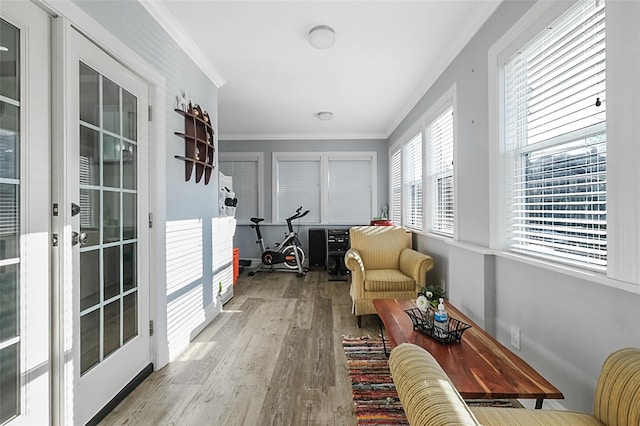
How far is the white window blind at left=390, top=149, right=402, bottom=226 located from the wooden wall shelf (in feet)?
9.78

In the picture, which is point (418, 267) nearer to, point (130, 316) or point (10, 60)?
point (130, 316)

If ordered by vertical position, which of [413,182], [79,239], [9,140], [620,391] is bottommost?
[620,391]

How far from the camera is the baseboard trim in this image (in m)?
1.68

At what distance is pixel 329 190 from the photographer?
6.03 meters

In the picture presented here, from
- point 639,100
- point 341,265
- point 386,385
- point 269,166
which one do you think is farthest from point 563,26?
point 269,166

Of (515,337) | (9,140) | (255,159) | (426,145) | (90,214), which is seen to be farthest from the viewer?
(255,159)

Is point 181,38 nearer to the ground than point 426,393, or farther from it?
farther from it

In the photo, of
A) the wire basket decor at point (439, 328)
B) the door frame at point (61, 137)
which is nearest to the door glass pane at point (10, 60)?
the door frame at point (61, 137)

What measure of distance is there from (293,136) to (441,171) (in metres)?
3.27

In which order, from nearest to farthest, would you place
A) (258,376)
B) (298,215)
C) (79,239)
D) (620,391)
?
(620,391) < (79,239) < (258,376) < (298,215)

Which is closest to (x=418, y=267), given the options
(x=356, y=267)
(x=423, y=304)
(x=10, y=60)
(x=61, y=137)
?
(x=356, y=267)

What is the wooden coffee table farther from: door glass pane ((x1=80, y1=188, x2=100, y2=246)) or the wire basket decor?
door glass pane ((x1=80, y1=188, x2=100, y2=246))

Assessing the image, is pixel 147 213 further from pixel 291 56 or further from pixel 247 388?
pixel 291 56

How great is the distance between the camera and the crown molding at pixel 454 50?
2158mm
